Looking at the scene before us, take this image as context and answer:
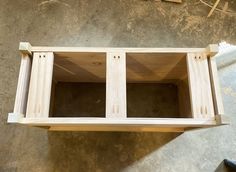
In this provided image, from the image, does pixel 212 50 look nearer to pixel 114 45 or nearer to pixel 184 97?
pixel 184 97

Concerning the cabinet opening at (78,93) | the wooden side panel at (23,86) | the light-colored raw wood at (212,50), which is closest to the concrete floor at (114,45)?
the cabinet opening at (78,93)

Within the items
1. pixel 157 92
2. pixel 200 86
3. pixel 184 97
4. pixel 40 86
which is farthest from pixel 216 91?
pixel 40 86

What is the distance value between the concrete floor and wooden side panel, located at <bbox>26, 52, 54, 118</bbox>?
17.0 inches

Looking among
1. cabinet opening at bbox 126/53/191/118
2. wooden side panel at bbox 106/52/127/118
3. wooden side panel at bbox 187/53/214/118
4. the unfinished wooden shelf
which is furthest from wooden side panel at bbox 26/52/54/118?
wooden side panel at bbox 187/53/214/118

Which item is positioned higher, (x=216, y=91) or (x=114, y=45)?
(x=114, y=45)

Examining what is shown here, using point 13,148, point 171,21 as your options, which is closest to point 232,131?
point 171,21

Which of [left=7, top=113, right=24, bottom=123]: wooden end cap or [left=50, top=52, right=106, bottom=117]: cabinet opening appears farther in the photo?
[left=50, top=52, right=106, bottom=117]: cabinet opening

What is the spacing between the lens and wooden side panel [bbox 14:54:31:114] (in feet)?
2.76

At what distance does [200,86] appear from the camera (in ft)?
2.83

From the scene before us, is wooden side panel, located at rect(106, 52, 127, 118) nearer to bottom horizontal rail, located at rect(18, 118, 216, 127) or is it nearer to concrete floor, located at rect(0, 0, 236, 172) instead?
bottom horizontal rail, located at rect(18, 118, 216, 127)

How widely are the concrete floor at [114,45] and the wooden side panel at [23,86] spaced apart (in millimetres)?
410

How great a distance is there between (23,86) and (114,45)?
0.67 m

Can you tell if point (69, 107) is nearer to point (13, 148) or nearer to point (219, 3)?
point (13, 148)

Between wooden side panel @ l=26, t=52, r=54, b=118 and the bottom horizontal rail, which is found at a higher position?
wooden side panel @ l=26, t=52, r=54, b=118
